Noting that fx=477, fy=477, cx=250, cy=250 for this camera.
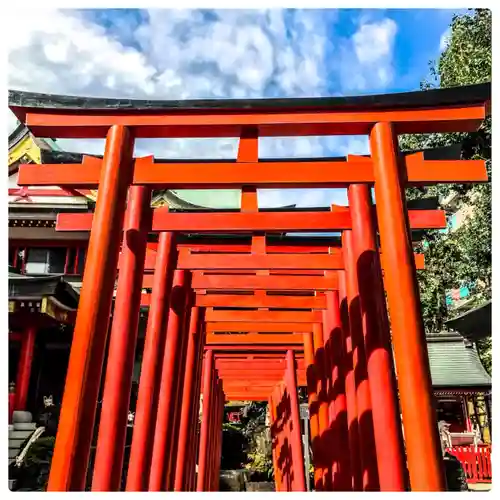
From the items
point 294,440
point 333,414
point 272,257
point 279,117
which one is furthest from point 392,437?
point 294,440

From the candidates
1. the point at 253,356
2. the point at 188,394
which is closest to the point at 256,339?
the point at 253,356

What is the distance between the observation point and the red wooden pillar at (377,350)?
3002 millimetres

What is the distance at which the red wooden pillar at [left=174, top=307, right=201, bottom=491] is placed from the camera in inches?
266

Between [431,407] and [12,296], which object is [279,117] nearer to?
[431,407]

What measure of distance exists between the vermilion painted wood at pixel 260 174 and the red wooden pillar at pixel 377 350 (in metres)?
0.36

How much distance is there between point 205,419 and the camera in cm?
1084

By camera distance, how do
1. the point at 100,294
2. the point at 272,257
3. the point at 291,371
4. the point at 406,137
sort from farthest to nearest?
1. the point at 406,137
2. the point at 291,371
3. the point at 272,257
4. the point at 100,294

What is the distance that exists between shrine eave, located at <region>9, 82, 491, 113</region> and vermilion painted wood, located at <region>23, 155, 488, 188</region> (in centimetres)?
40

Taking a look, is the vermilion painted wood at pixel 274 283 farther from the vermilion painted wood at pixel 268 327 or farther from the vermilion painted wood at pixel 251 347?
the vermilion painted wood at pixel 251 347

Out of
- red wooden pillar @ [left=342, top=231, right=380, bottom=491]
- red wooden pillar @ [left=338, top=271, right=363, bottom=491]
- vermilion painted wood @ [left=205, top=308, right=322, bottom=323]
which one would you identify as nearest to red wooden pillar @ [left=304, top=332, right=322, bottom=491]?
vermilion painted wood @ [left=205, top=308, right=322, bottom=323]

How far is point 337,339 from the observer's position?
5914 millimetres

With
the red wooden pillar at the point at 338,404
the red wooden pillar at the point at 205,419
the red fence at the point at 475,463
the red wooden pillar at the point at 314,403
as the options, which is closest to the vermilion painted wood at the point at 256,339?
the red wooden pillar at the point at 314,403

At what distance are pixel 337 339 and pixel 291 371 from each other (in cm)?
419

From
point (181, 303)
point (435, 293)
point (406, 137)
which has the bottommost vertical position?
point (181, 303)
